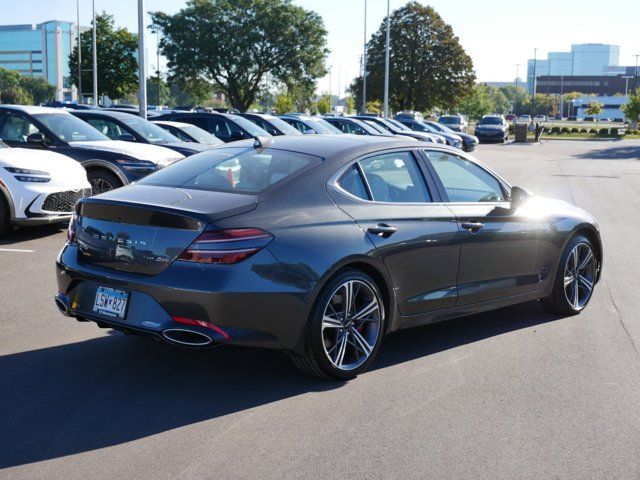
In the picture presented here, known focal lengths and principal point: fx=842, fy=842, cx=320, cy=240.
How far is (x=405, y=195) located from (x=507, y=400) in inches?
62.4

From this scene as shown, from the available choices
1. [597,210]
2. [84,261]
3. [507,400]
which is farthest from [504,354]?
[597,210]

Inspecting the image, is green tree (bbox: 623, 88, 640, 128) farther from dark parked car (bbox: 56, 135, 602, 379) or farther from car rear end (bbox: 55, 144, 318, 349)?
car rear end (bbox: 55, 144, 318, 349)

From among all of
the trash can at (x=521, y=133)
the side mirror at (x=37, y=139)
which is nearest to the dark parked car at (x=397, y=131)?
the side mirror at (x=37, y=139)

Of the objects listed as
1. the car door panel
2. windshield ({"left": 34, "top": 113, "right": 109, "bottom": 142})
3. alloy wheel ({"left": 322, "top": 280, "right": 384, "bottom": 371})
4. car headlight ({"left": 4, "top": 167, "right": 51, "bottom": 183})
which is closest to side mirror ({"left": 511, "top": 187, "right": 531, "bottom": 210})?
the car door panel

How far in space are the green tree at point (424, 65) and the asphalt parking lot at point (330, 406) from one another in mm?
65695

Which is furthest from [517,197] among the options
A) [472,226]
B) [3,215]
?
[3,215]

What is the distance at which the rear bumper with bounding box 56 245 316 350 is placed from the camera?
462 centimetres

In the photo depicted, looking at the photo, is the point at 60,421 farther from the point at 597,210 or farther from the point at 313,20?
the point at 313,20

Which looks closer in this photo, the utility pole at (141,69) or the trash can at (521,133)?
the utility pole at (141,69)

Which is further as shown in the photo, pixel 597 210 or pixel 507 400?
pixel 597 210

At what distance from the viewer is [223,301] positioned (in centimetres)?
461

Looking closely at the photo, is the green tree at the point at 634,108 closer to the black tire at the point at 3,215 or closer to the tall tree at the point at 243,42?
the tall tree at the point at 243,42

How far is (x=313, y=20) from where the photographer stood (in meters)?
59.3

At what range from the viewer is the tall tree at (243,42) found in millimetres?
58031
